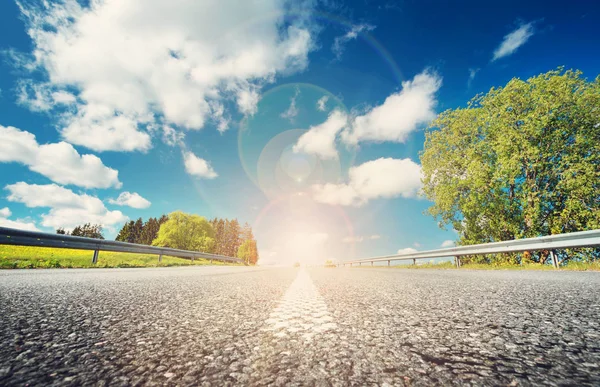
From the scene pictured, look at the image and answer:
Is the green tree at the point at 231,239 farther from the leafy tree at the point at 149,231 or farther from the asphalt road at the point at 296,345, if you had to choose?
the asphalt road at the point at 296,345

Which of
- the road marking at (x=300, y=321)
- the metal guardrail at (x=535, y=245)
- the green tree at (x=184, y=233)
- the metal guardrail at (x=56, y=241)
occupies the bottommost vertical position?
the road marking at (x=300, y=321)

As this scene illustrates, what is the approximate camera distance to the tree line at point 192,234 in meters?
57.0

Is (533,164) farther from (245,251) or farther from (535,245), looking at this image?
(245,251)

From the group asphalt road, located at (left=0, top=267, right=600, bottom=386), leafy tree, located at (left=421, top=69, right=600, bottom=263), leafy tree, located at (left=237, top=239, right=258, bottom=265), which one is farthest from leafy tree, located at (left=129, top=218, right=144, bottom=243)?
asphalt road, located at (left=0, top=267, right=600, bottom=386)

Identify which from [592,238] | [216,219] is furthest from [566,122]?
[216,219]

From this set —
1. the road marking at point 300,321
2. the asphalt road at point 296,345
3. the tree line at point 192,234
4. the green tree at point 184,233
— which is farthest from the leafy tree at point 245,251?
the asphalt road at point 296,345

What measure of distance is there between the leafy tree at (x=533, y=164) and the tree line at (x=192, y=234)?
165 feet

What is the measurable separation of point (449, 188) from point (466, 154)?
2.41 metres

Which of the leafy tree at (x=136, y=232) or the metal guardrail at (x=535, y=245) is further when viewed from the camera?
the leafy tree at (x=136, y=232)

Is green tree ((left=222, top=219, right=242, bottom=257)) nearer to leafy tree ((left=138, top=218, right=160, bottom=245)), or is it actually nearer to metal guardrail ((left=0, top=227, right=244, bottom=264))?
leafy tree ((left=138, top=218, right=160, bottom=245))

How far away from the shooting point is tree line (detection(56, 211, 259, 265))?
187 ft

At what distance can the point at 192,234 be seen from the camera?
59438 millimetres

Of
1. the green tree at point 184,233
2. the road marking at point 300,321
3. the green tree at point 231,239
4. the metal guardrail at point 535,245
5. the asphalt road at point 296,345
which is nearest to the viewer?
the asphalt road at point 296,345

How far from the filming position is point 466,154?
1709 cm
